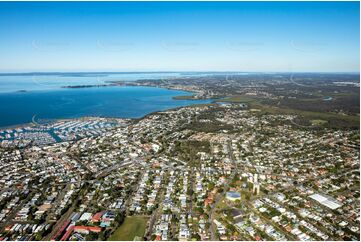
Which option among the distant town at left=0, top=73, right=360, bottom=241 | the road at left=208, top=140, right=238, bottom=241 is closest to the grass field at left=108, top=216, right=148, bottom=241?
the distant town at left=0, top=73, right=360, bottom=241

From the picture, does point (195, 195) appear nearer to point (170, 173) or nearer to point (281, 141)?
point (170, 173)

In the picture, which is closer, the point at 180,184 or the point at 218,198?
the point at 218,198

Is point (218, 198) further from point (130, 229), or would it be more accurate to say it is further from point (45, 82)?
point (45, 82)

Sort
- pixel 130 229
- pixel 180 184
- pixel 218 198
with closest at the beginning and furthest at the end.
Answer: pixel 130 229 → pixel 218 198 → pixel 180 184

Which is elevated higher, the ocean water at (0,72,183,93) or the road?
the road

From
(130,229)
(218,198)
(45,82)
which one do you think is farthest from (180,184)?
(45,82)

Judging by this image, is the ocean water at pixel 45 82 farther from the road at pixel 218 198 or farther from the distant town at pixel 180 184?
the road at pixel 218 198

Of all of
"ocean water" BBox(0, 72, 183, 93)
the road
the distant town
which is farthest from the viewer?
"ocean water" BBox(0, 72, 183, 93)

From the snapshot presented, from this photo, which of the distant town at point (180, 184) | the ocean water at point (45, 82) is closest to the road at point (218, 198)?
the distant town at point (180, 184)

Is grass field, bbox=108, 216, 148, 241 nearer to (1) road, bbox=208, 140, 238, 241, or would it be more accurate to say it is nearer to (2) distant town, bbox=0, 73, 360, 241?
(2) distant town, bbox=0, 73, 360, 241
